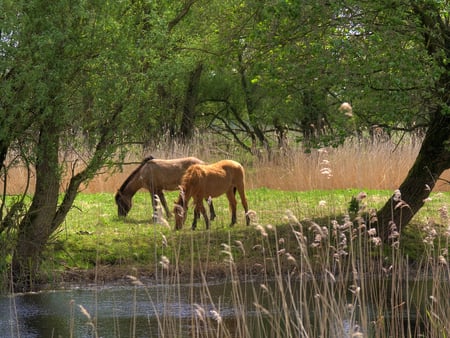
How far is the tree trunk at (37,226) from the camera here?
1195cm

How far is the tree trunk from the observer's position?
1195cm

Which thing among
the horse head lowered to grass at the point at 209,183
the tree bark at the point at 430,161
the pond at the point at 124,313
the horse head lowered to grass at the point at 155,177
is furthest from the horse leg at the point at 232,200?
the pond at the point at 124,313

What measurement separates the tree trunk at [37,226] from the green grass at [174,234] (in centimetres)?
35

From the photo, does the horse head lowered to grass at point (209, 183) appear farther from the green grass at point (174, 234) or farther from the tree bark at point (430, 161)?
the tree bark at point (430, 161)

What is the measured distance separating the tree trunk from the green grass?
0.35 m

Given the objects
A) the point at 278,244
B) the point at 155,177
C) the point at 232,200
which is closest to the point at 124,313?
the point at 278,244

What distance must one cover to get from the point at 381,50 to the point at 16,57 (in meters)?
4.93

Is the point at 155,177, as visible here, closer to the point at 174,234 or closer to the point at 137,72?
the point at 174,234

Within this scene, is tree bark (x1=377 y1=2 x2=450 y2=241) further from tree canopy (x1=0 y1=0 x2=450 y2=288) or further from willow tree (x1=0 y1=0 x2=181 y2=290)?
willow tree (x1=0 y1=0 x2=181 y2=290)

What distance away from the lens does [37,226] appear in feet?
40.3

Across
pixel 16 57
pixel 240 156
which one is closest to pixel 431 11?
pixel 16 57

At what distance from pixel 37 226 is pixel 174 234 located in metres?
2.56

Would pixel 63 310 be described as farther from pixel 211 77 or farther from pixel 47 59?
pixel 211 77

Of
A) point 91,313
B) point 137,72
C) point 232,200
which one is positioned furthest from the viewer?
point 232,200
